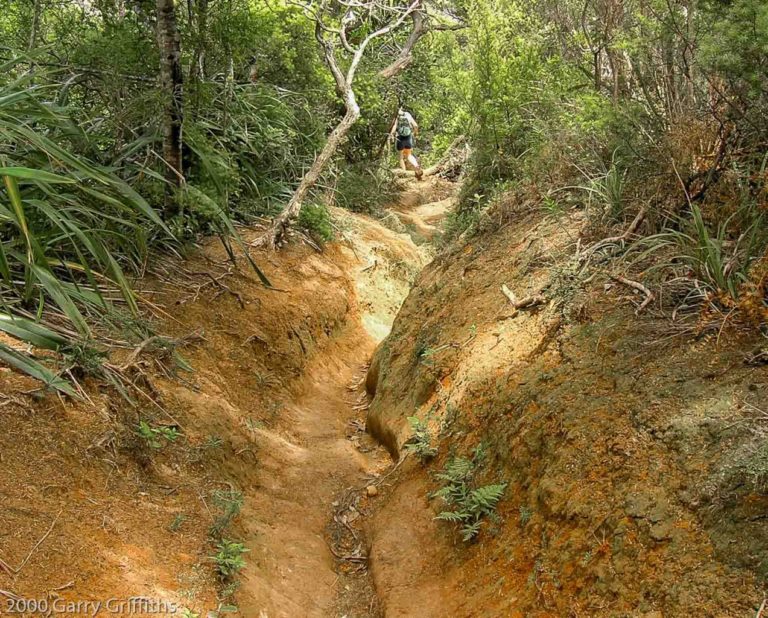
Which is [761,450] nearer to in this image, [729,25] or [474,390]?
[474,390]

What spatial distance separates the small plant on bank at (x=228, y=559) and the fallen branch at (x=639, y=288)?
9.07ft

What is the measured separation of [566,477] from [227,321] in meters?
4.10

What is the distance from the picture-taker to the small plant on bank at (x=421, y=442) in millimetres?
4732

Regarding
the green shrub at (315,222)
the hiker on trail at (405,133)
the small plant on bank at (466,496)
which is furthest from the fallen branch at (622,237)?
the hiker on trail at (405,133)

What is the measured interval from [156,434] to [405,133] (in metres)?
12.8

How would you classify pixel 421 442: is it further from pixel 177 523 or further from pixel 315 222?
pixel 315 222

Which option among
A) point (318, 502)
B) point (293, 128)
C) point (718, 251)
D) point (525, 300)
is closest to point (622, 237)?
point (525, 300)

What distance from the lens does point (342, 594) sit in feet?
13.4

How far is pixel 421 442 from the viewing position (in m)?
4.82

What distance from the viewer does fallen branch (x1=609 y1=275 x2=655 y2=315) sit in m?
3.85

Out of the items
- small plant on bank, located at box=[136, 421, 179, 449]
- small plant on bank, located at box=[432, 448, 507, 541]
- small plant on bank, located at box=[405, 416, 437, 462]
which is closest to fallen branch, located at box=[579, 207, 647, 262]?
small plant on bank, located at box=[432, 448, 507, 541]

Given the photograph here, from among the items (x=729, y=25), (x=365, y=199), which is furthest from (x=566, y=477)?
(x=365, y=199)

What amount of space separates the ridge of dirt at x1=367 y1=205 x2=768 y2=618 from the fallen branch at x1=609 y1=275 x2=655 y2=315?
0.28ft

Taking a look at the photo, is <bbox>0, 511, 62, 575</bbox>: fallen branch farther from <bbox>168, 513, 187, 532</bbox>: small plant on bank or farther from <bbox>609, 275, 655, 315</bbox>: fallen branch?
<bbox>609, 275, 655, 315</bbox>: fallen branch
